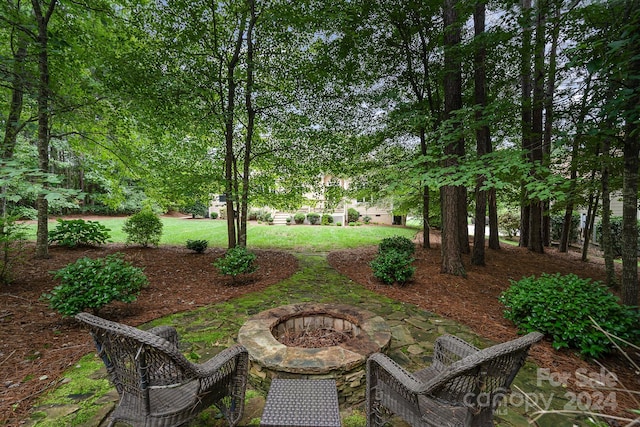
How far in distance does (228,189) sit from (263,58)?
12.4 ft

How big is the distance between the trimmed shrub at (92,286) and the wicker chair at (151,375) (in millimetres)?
2154

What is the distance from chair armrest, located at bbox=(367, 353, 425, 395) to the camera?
5.87 ft

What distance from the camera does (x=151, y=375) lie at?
1729 mm

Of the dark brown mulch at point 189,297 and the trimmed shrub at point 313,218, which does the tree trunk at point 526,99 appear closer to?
the dark brown mulch at point 189,297

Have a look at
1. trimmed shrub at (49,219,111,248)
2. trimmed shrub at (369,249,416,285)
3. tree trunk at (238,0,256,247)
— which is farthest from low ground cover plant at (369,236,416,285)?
trimmed shrub at (49,219,111,248)

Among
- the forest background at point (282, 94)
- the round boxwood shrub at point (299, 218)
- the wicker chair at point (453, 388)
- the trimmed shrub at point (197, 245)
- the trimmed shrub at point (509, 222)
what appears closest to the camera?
the wicker chair at point (453, 388)

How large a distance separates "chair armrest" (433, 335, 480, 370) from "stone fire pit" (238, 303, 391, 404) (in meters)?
0.54

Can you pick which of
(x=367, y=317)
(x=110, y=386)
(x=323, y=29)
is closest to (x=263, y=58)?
(x=323, y=29)

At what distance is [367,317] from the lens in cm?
334

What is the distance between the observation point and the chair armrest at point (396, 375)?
70.4 inches

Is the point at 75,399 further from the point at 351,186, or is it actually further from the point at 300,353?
the point at 351,186

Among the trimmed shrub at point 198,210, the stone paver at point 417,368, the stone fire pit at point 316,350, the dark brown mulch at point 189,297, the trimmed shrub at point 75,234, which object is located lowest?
the stone paver at point 417,368

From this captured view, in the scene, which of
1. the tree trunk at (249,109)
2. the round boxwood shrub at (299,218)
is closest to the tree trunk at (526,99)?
the tree trunk at (249,109)

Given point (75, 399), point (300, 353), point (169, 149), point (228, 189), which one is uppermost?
point (169, 149)
